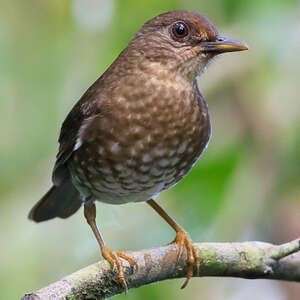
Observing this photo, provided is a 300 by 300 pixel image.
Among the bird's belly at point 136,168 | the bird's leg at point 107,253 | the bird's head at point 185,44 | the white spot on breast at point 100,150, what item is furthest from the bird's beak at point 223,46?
the bird's leg at point 107,253

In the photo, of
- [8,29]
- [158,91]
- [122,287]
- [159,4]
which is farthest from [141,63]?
[8,29]

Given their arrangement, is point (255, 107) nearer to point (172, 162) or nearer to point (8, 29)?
point (172, 162)

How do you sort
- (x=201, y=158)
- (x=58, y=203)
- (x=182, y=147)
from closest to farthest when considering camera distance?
1. (x=182, y=147)
2. (x=201, y=158)
3. (x=58, y=203)

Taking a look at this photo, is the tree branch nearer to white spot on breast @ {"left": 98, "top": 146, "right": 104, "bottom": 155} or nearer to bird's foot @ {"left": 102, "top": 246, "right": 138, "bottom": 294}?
bird's foot @ {"left": 102, "top": 246, "right": 138, "bottom": 294}

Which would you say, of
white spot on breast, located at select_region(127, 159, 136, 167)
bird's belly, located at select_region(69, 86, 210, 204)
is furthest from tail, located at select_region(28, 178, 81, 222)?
white spot on breast, located at select_region(127, 159, 136, 167)

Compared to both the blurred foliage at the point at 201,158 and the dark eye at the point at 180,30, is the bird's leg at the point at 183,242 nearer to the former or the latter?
the blurred foliage at the point at 201,158

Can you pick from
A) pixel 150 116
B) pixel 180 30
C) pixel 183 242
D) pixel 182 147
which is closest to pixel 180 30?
pixel 180 30

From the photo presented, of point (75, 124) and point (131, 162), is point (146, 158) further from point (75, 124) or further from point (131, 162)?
point (75, 124)
